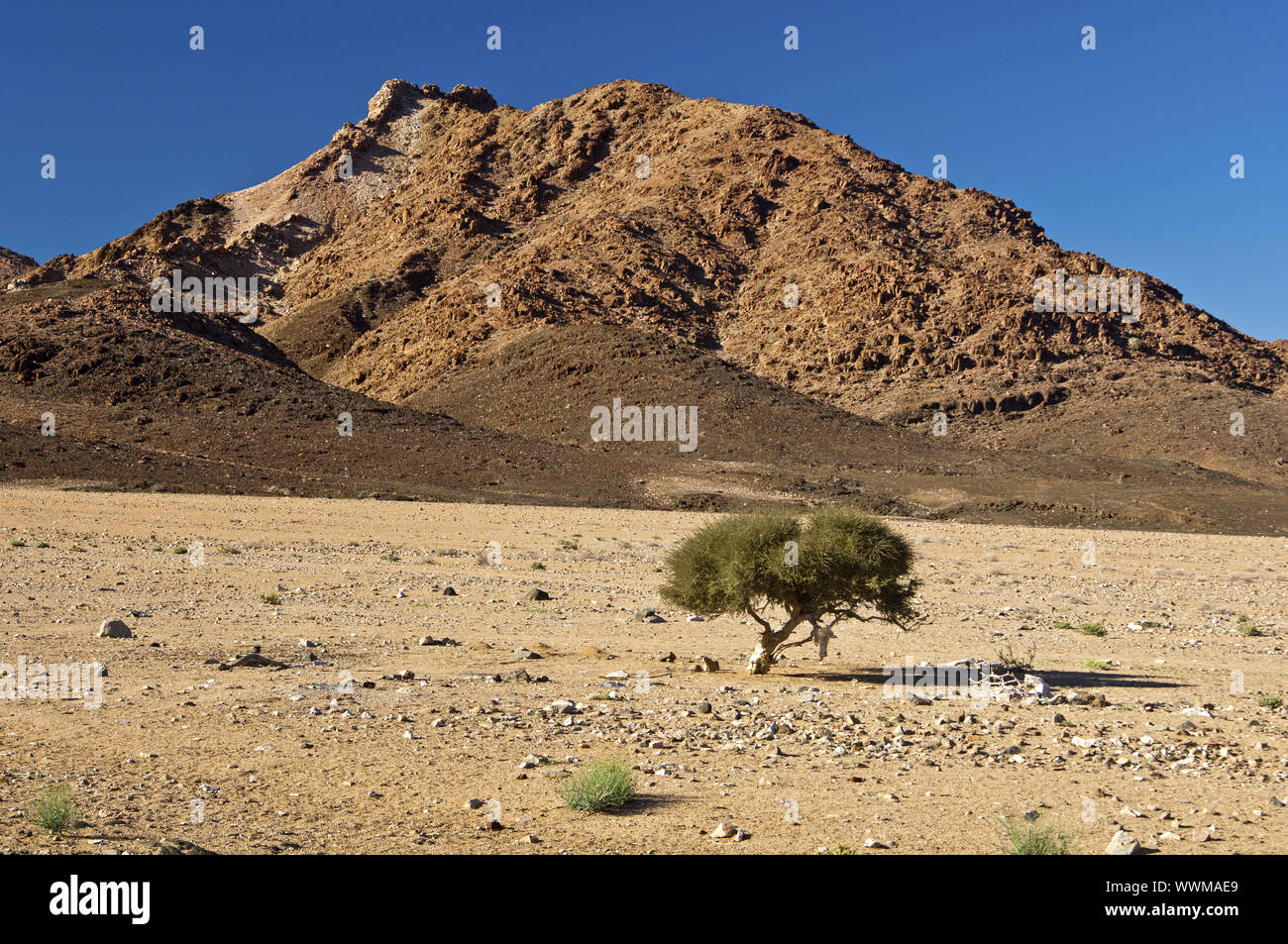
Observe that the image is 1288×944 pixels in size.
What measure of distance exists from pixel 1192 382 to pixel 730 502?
49.8 metres

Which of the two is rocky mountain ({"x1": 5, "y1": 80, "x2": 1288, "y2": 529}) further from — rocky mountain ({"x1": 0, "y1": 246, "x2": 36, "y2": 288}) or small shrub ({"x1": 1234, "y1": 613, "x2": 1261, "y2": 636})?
small shrub ({"x1": 1234, "y1": 613, "x2": 1261, "y2": 636})

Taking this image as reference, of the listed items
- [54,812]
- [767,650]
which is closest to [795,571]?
[767,650]

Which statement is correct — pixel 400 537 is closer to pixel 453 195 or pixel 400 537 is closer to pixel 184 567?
pixel 184 567

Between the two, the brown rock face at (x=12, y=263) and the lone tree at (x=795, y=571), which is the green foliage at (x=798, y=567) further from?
the brown rock face at (x=12, y=263)

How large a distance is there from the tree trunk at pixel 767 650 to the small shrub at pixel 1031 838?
20.6 feet

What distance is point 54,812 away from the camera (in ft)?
21.6

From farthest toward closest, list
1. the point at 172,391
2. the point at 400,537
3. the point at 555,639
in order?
1. the point at 172,391
2. the point at 400,537
3. the point at 555,639

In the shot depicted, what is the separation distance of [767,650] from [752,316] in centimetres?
7963

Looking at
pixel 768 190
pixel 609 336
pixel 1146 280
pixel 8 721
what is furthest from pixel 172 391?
pixel 1146 280

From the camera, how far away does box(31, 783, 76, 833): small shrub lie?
658 cm

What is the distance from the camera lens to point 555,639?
1605 centimetres

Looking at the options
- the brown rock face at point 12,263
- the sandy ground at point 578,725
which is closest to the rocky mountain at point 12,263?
the brown rock face at point 12,263

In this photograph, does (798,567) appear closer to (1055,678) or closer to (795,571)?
(795,571)

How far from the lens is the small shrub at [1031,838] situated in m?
6.46
